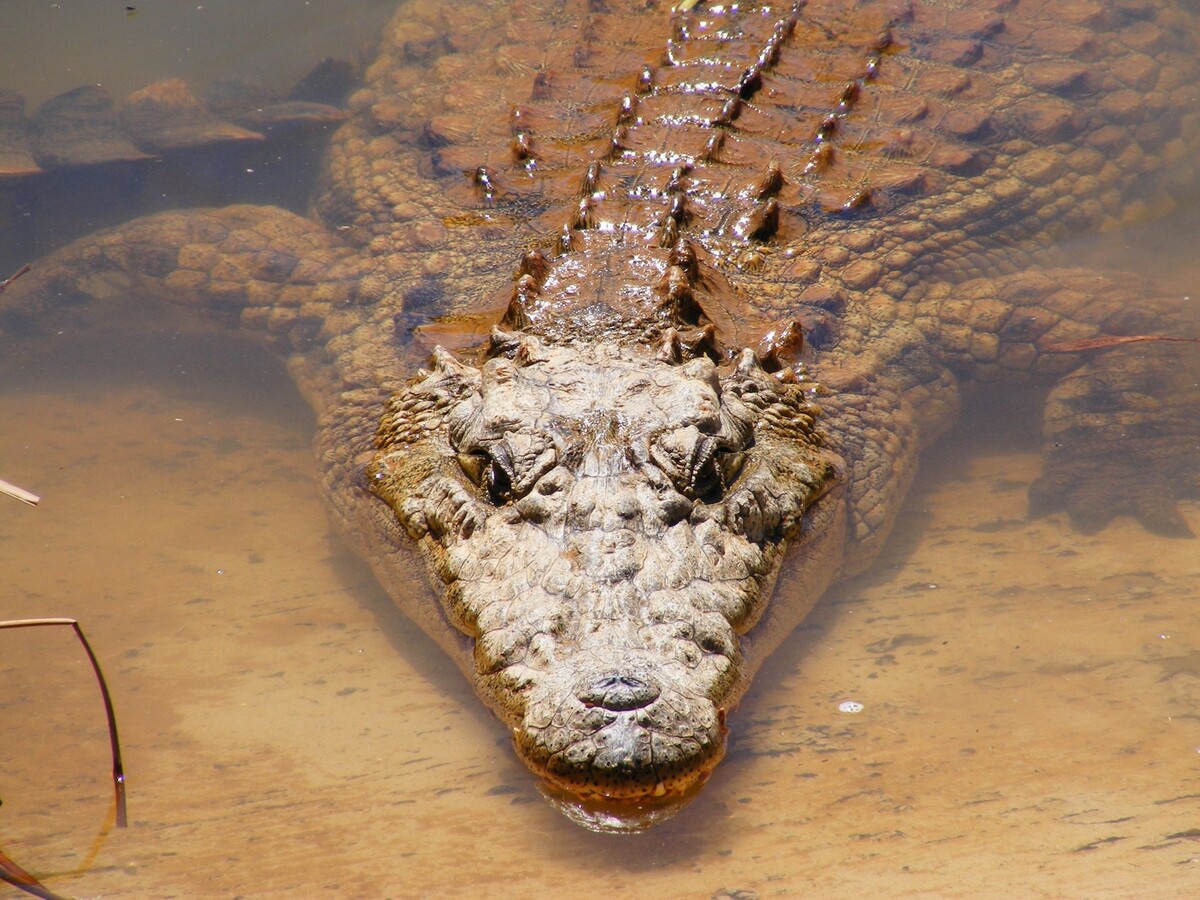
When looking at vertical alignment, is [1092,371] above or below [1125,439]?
above

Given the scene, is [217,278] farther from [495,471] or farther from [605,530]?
[605,530]

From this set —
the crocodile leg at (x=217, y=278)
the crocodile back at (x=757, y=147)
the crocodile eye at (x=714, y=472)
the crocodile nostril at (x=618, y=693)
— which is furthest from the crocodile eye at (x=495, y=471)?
the crocodile leg at (x=217, y=278)

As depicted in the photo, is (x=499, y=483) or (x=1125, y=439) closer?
(x=499, y=483)

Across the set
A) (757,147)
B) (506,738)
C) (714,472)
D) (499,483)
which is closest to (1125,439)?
(757,147)

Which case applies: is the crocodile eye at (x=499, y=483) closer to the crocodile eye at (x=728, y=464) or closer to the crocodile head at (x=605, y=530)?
the crocodile head at (x=605, y=530)

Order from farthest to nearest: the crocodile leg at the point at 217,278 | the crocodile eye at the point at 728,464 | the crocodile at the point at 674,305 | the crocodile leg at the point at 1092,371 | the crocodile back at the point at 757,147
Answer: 1. the crocodile leg at the point at 217,278
2. the crocodile back at the point at 757,147
3. the crocodile leg at the point at 1092,371
4. the crocodile eye at the point at 728,464
5. the crocodile at the point at 674,305

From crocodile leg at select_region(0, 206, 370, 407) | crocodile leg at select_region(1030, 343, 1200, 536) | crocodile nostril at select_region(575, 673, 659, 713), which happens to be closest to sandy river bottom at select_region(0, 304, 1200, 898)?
crocodile leg at select_region(1030, 343, 1200, 536)
